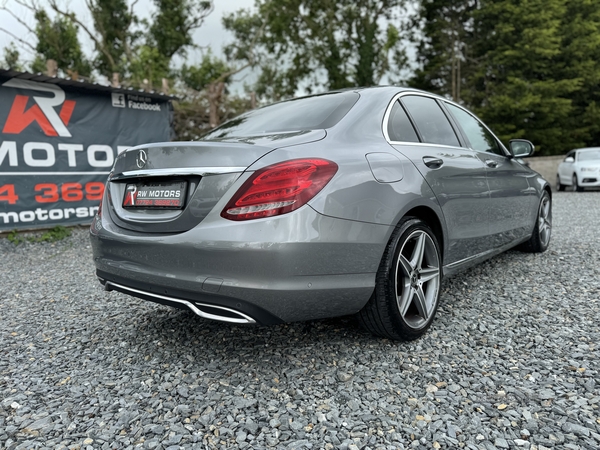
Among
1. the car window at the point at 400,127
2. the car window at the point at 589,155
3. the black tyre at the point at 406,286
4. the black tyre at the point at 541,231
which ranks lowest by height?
the car window at the point at 589,155

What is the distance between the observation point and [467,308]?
331 centimetres

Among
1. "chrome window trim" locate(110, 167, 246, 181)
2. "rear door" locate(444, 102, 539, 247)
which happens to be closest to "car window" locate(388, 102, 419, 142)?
"rear door" locate(444, 102, 539, 247)

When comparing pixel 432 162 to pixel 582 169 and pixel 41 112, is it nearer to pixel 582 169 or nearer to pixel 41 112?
pixel 41 112

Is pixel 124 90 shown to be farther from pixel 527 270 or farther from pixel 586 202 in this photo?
pixel 586 202

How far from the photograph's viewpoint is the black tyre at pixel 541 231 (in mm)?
4895

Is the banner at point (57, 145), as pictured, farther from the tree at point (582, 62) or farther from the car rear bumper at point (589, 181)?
the tree at point (582, 62)

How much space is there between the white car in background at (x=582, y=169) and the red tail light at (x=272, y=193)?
15.9 meters

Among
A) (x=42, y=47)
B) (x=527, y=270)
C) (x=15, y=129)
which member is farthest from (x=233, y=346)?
(x=42, y=47)

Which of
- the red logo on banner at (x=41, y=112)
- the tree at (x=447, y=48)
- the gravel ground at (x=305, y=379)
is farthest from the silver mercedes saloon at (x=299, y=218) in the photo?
the tree at (x=447, y=48)

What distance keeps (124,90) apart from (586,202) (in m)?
11.1

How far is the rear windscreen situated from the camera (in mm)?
2640

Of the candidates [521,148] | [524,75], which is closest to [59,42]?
[524,75]

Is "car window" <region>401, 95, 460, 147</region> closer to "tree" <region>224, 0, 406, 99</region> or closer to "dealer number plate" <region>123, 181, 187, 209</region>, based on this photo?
"dealer number plate" <region>123, 181, 187, 209</region>

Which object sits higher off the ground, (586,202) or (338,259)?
(338,259)
